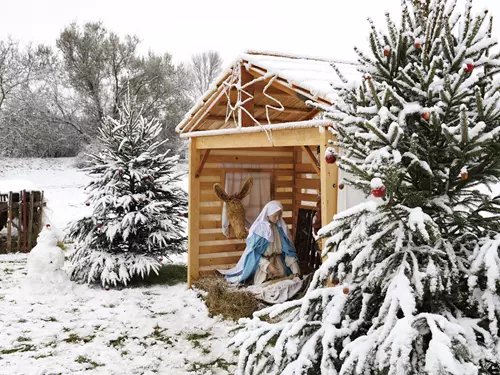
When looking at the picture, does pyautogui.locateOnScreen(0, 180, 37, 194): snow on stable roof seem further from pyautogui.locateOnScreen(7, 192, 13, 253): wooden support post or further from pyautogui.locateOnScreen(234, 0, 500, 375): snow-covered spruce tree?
pyautogui.locateOnScreen(234, 0, 500, 375): snow-covered spruce tree

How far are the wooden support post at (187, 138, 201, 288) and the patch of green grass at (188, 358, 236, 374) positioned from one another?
9.36ft

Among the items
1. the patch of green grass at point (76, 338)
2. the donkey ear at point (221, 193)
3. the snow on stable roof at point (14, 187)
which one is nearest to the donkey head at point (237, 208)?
the donkey ear at point (221, 193)

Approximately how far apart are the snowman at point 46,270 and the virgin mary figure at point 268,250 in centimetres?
292

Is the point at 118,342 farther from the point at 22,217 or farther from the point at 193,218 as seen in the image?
the point at 22,217

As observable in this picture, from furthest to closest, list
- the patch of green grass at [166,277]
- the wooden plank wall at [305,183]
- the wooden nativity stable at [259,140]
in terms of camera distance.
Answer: the wooden plank wall at [305,183] → the patch of green grass at [166,277] → the wooden nativity stable at [259,140]

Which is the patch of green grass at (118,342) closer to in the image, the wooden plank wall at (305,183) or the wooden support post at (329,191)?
the wooden support post at (329,191)

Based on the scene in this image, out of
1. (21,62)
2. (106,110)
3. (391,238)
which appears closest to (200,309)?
(391,238)

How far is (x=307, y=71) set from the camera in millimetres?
5477

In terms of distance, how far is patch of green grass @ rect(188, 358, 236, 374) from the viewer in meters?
4.81

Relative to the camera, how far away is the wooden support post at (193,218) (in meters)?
7.80

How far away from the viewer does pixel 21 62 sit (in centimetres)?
2088

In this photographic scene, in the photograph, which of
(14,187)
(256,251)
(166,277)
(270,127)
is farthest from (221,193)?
(14,187)

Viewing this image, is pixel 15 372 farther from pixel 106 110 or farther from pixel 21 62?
pixel 21 62

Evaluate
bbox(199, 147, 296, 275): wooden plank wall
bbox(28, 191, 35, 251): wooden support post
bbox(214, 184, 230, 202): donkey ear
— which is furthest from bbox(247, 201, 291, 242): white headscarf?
bbox(28, 191, 35, 251): wooden support post
